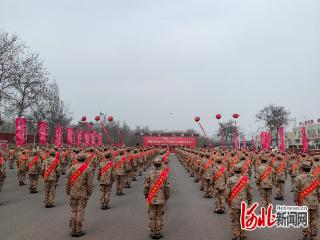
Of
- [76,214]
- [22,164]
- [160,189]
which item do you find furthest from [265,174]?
[22,164]

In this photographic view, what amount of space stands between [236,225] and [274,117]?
55.7 metres

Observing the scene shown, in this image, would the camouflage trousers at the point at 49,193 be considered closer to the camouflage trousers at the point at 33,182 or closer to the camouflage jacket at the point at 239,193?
the camouflage trousers at the point at 33,182

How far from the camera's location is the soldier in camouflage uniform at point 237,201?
25.1 ft

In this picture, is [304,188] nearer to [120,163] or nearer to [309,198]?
[309,198]

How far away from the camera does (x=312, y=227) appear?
7449 millimetres

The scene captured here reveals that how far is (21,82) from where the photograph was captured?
116 ft

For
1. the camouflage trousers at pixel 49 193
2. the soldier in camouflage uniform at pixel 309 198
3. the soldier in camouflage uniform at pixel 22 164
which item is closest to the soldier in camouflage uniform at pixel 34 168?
the soldier in camouflage uniform at pixel 22 164

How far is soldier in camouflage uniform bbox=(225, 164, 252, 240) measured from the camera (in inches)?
301

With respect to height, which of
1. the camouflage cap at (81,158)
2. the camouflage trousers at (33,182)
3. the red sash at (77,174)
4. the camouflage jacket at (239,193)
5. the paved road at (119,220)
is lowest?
the paved road at (119,220)

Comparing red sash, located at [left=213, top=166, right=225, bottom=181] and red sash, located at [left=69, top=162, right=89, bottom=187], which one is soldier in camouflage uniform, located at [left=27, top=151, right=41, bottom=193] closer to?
red sash, located at [left=69, top=162, right=89, bottom=187]

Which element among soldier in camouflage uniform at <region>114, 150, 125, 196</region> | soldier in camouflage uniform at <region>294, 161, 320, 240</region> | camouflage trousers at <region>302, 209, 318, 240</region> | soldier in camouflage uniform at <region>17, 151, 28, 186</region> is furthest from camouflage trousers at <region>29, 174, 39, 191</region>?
camouflage trousers at <region>302, 209, 318, 240</region>

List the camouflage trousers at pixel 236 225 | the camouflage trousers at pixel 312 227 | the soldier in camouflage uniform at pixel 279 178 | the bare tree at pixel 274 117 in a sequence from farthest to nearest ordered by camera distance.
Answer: the bare tree at pixel 274 117, the soldier in camouflage uniform at pixel 279 178, the camouflage trousers at pixel 236 225, the camouflage trousers at pixel 312 227

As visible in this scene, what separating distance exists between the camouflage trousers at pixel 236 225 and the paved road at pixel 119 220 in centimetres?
42

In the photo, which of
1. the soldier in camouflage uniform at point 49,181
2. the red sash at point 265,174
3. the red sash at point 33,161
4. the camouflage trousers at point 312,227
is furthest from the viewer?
the red sash at point 33,161
